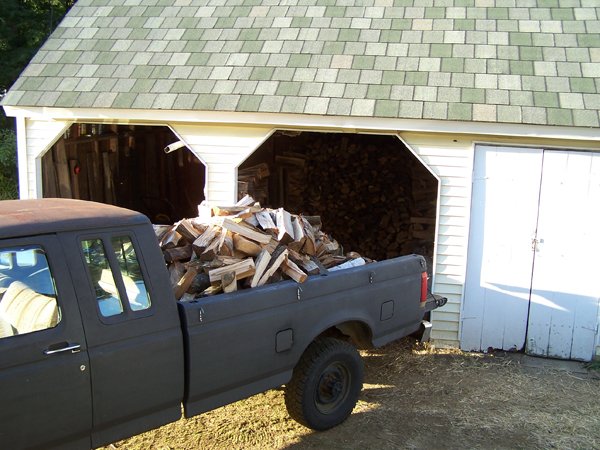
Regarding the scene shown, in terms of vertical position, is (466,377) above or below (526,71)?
below

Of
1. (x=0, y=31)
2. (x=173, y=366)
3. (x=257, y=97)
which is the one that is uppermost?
(x=0, y=31)

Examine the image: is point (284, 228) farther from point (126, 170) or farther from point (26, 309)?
point (126, 170)

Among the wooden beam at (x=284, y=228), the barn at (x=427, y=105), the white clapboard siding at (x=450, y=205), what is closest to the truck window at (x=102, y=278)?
the wooden beam at (x=284, y=228)

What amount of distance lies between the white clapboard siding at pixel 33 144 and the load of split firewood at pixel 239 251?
354 cm

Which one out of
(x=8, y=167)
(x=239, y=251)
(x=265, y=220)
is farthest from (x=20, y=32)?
(x=239, y=251)

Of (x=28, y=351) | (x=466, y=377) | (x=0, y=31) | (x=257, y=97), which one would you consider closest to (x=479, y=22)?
(x=257, y=97)

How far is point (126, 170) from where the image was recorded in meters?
11.7

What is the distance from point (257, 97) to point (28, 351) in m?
4.91

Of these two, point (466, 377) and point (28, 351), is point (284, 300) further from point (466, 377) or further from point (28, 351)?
point (466, 377)

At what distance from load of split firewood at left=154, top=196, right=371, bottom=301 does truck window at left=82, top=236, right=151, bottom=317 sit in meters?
0.63

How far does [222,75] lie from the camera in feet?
26.1

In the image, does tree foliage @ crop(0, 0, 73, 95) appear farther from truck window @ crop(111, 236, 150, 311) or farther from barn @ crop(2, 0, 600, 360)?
truck window @ crop(111, 236, 150, 311)

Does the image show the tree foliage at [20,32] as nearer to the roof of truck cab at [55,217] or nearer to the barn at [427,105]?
the barn at [427,105]

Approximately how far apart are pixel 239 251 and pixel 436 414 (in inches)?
96.9
